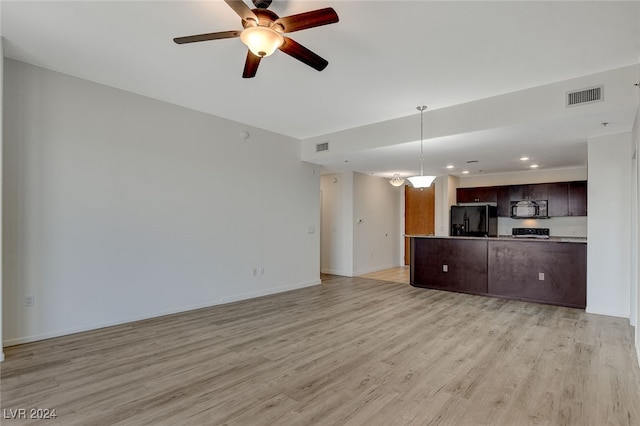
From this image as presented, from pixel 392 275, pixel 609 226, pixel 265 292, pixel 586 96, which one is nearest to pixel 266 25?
pixel 586 96

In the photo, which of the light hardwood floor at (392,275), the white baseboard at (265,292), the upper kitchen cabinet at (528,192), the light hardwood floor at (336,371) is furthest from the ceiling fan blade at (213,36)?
the upper kitchen cabinet at (528,192)

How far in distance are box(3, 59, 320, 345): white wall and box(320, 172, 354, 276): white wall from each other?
2281mm

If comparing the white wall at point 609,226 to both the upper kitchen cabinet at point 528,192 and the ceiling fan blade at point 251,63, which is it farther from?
the ceiling fan blade at point 251,63

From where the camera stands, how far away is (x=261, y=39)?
2.34 m

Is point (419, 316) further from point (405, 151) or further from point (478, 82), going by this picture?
point (478, 82)

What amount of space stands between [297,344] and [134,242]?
2498 millimetres

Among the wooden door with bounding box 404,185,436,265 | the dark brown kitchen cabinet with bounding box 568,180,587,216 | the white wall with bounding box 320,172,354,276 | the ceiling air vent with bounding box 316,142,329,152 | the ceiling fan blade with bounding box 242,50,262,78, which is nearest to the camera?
the ceiling fan blade with bounding box 242,50,262,78

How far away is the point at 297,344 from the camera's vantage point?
11.2 ft

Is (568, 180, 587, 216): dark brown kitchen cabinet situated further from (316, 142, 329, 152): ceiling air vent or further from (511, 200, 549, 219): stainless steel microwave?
(316, 142, 329, 152): ceiling air vent

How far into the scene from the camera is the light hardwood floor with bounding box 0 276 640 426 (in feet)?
7.18

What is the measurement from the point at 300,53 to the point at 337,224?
18.1 feet

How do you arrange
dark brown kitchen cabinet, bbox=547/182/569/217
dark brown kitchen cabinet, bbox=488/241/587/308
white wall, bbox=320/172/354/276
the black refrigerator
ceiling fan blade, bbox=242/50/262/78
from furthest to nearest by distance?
the black refrigerator → white wall, bbox=320/172/354/276 → dark brown kitchen cabinet, bbox=547/182/569/217 → dark brown kitchen cabinet, bbox=488/241/587/308 → ceiling fan blade, bbox=242/50/262/78

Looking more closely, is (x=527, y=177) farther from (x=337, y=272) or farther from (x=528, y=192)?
(x=337, y=272)

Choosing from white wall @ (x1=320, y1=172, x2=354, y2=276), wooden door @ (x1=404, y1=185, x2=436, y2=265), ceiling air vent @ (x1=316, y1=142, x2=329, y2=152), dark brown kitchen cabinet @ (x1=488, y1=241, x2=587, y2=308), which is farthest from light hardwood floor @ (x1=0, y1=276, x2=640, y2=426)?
wooden door @ (x1=404, y1=185, x2=436, y2=265)
